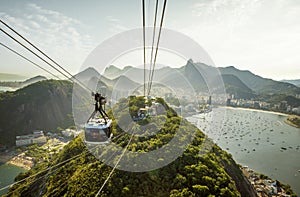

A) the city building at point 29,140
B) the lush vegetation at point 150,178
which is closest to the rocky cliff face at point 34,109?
the city building at point 29,140

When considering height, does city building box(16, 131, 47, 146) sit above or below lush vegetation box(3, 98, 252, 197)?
below

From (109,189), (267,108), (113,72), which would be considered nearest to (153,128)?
(109,189)

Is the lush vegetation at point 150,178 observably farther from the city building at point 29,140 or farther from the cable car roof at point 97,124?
the city building at point 29,140

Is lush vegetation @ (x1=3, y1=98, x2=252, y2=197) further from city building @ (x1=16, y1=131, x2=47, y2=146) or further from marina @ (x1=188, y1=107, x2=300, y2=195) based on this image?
city building @ (x1=16, y1=131, x2=47, y2=146)

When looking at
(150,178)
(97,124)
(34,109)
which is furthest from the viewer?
(34,109)

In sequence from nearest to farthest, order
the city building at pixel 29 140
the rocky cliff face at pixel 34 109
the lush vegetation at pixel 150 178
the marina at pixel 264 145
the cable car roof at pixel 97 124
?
1. the cable car roof at pixel 97 124
2. the lush vegetation at pixel 150 178
3. the marina at pixel 264 145
4. the city building at pixel 29 140
5. the rocky cliff face at pixel 34 109

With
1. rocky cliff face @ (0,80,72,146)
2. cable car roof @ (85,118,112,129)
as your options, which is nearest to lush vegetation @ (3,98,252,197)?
cable car roof @ (85,118,112,129)

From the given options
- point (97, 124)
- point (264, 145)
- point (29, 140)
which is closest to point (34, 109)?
point (29, 140)

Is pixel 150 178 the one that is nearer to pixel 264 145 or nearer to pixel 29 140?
pixel 264 145

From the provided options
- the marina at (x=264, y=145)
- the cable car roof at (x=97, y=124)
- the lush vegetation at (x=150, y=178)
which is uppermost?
the cable car roof at (x=97, y=124)
